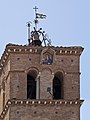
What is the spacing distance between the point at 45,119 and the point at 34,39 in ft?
18.9

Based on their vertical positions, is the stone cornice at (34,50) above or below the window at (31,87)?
above

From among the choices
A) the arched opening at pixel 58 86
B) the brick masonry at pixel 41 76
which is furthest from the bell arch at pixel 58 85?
the brick masonry at pixel 41 76

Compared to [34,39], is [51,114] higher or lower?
lower

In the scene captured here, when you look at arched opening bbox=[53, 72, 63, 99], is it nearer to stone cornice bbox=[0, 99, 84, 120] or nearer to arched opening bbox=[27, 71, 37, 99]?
stone cornice bbox=[0, 99, 84, 120]

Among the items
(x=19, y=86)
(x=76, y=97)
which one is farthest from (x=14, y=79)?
(x=76, y=97)

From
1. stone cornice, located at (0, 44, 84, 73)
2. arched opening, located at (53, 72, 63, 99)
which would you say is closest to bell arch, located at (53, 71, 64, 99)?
arched opening, located at (53, 72, 63, 99)

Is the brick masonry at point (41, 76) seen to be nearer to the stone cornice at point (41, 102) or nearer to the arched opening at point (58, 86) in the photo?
the stone cornice at point (41, 102)

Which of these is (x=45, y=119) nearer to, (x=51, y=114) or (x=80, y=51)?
(x=51, y=114)

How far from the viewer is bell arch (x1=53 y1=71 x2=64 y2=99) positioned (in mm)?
59219

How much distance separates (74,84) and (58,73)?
1.32 m

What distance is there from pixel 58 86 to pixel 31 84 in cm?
184

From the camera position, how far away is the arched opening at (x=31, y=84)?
2315 inches

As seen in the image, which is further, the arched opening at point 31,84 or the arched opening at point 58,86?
the arched opening at point 58,86

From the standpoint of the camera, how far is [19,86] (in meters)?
58.2
